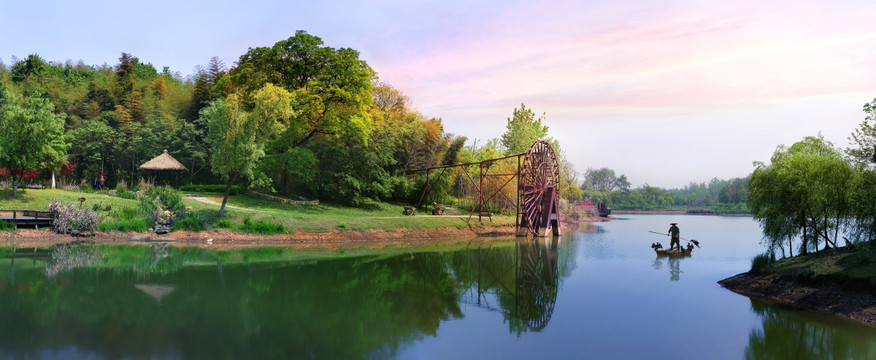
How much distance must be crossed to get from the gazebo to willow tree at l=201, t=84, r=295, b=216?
1269cm

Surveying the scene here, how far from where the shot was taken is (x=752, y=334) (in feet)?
40.6

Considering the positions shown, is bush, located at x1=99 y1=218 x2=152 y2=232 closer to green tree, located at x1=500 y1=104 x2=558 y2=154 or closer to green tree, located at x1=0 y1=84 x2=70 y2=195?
green tree, located at x1=0 y1=84 x2=70 y2=195

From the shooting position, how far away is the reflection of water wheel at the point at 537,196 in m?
38.4

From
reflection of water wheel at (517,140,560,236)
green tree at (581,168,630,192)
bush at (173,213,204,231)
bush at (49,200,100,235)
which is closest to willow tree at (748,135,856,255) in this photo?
reflection of water wheel at (517,140,560,236)

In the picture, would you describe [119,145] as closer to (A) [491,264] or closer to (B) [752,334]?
(A) [491,264]

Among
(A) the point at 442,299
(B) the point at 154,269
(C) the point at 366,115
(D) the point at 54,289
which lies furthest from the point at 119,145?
(A) the point at 442,299

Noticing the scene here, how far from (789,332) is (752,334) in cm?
102

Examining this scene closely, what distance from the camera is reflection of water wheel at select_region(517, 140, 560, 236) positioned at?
3838cm

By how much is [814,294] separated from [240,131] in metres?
28.1

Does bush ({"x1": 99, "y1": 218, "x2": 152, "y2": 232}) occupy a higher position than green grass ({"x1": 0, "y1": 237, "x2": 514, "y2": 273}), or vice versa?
bush ({"x1": 99, "y1": 218, "x2": 152, "y2": 232})

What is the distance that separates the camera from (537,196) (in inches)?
1526

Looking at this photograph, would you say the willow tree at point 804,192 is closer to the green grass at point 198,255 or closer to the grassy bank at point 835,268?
the grassy bank at point 835,268

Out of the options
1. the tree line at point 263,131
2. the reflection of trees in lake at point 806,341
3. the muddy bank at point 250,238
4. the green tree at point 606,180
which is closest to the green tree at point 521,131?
the tree line at point 263,131

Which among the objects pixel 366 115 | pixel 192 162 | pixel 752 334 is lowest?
pixel 752 334
